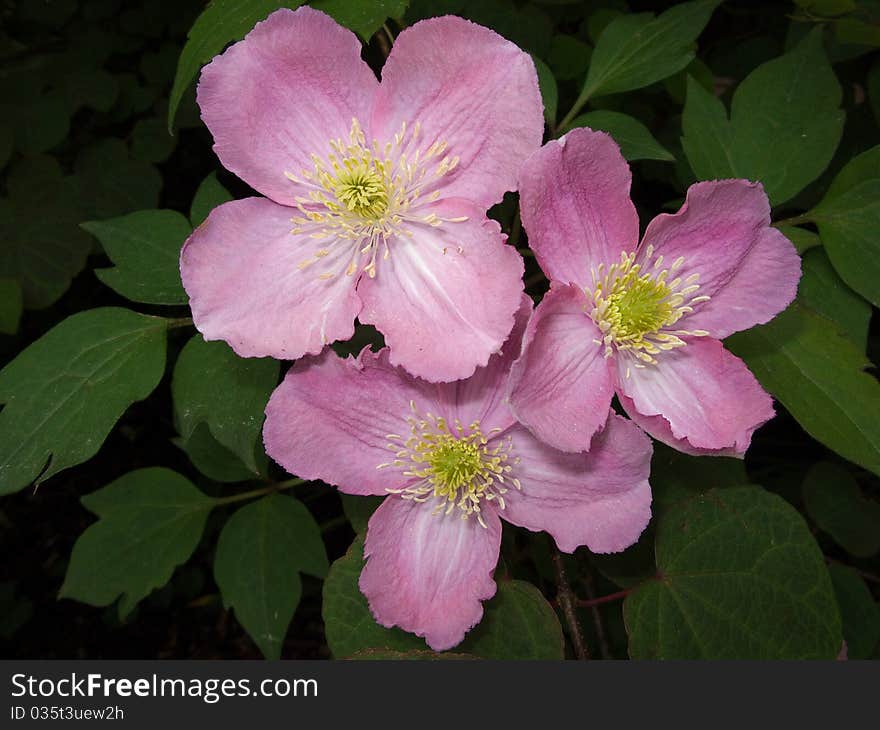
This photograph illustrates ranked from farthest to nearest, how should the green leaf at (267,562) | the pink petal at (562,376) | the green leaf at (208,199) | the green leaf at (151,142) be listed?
the green leaf at (151,142) < the green leaf at (267,562) < the green leaf at (208,199) < the pink petal at (562,376)

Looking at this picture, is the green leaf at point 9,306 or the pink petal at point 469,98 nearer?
the pink petal at point 469,98

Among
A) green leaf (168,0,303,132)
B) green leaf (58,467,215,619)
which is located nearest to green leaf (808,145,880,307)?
green leaf (168,0,303,132)

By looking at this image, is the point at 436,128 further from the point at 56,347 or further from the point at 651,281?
the point at 56,347

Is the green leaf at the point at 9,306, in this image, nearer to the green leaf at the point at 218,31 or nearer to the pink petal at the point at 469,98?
the green leaf at the point at 218,31

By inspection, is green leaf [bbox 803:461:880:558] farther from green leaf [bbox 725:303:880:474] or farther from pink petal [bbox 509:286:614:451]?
pink petal [bbox 509:286:614:451]

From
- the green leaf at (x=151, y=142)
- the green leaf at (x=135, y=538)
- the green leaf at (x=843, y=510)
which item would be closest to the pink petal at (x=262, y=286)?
the green leaf at (x=135, y=538)

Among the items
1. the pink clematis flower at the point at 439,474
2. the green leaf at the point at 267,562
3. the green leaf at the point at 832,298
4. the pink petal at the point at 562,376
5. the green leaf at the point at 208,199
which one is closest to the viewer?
the pink petal at the point at 562,376
